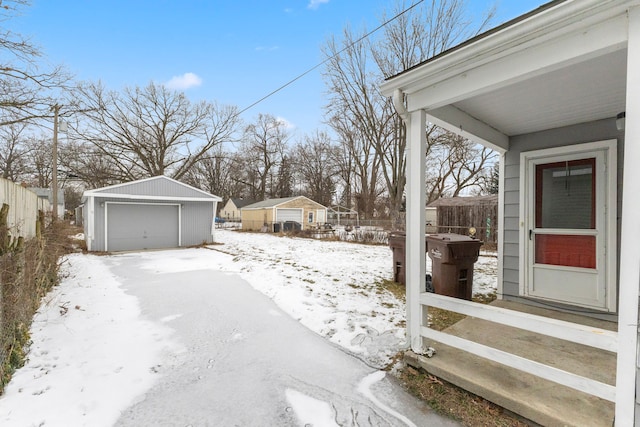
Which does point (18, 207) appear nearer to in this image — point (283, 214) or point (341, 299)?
point (341, 299)

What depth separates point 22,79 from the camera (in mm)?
7207

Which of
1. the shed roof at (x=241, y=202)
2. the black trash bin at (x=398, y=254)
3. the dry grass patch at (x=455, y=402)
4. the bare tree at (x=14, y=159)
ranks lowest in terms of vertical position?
the dry grass patch at (x=455, y=402)

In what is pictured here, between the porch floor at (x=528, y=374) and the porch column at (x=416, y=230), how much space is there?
0.27m

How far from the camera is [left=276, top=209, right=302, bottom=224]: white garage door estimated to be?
2328cm

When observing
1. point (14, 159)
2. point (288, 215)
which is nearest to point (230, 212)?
point (288, 215)

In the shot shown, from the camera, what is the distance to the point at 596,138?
3.28 metres

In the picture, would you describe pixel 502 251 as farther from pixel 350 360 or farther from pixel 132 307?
pixel 132 307

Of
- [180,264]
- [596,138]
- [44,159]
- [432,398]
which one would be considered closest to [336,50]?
[180,264]

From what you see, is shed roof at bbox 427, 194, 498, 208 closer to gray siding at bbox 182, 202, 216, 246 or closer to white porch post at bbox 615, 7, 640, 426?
gray siding at bbox 182, 202, 216, 246

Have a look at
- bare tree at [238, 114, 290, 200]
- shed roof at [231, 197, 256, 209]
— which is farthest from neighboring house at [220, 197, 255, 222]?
bare tree at [238, 114, 290, 200]

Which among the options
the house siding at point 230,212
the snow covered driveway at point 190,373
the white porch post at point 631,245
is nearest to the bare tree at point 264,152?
the house siding at point 230,212

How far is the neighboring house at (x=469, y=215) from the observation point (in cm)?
1310

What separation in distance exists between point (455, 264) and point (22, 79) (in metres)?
10.7

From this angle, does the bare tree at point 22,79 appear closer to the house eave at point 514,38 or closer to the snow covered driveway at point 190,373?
the snow covered driveway at point 190,373
